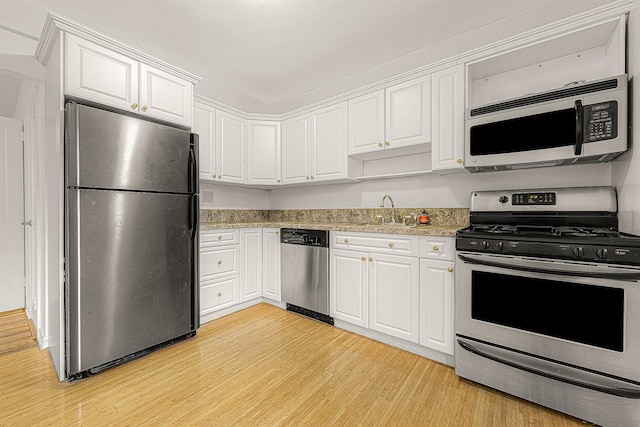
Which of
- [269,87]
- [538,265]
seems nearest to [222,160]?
[269,87]

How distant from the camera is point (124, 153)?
2.05 meters

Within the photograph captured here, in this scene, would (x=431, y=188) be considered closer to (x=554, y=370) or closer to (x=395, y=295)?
(x=395, y=295)

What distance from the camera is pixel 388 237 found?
2381 millimetres

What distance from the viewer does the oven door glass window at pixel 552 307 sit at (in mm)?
1468

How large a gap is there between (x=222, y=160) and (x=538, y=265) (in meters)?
3.04

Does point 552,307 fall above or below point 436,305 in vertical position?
above

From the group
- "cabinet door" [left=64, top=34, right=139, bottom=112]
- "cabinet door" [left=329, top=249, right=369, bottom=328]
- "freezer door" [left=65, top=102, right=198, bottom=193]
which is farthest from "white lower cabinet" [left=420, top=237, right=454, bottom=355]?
"cabinet door" [left=64, top=34, right=139, bottom=112]

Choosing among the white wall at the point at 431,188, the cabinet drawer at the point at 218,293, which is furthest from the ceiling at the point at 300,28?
the cabinet drawer at the point at 218,293

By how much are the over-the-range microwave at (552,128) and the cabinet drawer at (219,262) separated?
2404 millimetres

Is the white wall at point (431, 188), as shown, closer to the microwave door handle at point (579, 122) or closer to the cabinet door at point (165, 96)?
the microwave door handle at point (579, 122)

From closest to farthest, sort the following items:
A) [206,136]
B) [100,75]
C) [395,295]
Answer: [100,75]
[395,295]
[206,136]

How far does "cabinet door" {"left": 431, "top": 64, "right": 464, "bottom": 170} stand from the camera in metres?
2.30

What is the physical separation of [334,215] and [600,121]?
2419 millimetres

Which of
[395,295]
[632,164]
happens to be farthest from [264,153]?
[632,164]
